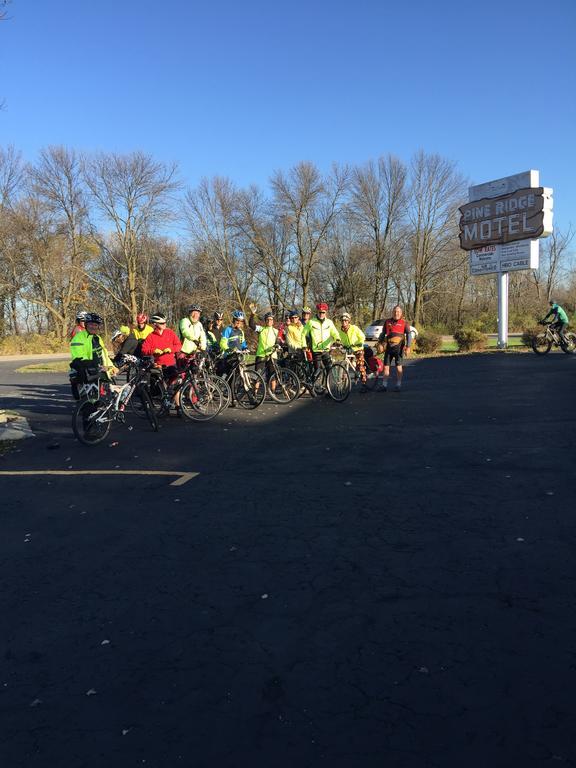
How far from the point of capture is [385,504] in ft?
17.2

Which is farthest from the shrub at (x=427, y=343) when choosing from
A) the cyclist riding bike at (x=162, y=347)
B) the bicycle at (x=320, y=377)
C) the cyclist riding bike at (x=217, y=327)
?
the cyclist riding bike at (x=162, y=347)

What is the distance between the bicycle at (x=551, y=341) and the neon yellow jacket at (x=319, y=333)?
11151 millimetres

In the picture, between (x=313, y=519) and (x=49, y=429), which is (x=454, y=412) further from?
(x=49, y=429)

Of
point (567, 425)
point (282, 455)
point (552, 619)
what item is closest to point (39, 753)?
point (552, 619)

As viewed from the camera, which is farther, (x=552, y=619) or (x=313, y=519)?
(x=313, y=519)

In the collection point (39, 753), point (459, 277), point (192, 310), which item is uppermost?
point (459, 277)

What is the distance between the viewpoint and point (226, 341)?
40.6 feet

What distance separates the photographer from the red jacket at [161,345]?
10422mm

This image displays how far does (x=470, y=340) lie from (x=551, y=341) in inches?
189

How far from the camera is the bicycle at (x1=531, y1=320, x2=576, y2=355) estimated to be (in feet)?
66.4

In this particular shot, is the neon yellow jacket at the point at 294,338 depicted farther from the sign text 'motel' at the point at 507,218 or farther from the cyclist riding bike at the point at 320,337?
the sign text 'motel' at the point at 507,218

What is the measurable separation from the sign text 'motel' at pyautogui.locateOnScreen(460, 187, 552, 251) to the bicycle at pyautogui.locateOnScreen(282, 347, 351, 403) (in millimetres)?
15722

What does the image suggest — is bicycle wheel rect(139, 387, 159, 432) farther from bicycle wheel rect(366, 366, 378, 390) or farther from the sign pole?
the sign pole

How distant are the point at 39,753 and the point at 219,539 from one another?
2.27 m
